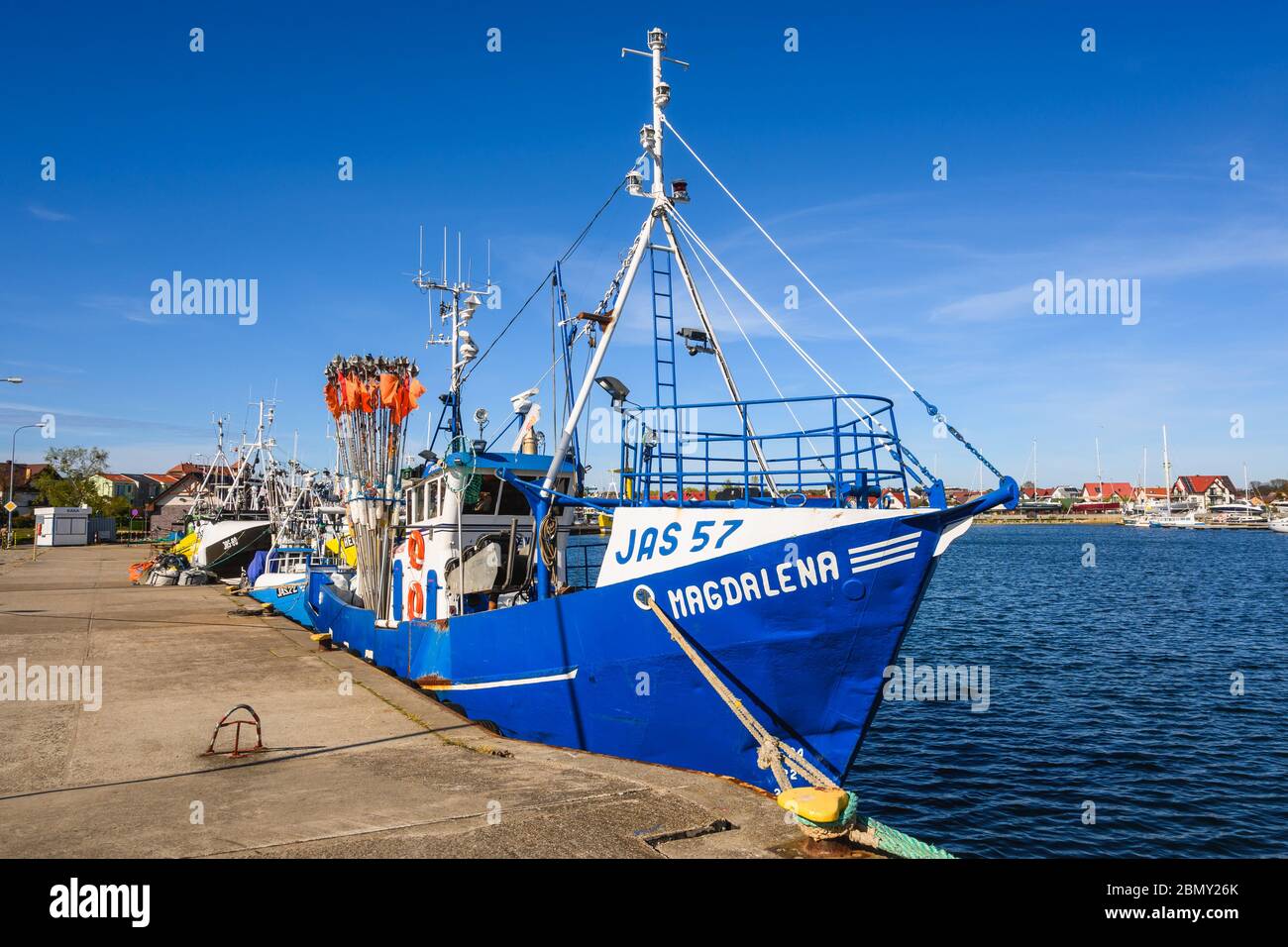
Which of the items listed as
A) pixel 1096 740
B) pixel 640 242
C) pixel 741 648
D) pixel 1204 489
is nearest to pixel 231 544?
pixel 640 242

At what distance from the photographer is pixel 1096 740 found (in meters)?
15.5

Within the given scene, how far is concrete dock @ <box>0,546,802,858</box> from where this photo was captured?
6.62 metres

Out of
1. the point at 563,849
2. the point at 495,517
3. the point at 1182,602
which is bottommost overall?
the point at 1182,602

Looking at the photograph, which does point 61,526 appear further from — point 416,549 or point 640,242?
point 640,242

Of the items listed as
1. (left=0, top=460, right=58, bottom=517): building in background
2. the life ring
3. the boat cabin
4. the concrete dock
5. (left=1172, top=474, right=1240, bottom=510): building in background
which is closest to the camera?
the concrete dock

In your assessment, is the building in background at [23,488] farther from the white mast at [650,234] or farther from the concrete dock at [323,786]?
the white mast at [650,234]

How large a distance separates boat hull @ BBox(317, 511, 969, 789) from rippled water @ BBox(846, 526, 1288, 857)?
157 inches

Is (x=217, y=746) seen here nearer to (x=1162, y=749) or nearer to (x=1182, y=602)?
(x=1162, y=749)

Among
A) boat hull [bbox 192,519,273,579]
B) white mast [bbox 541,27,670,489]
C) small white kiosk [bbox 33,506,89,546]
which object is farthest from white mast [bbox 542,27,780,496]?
small white kiosk [bbox 33,506,89,546]

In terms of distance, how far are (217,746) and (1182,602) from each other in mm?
39413

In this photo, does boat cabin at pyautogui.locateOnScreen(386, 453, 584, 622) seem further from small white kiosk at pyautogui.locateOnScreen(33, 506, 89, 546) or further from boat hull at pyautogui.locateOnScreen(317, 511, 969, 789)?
small white kiosk at pyautogui.locateOnScreen(33, 506, 89, 546)

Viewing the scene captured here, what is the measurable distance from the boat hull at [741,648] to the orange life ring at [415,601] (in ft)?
14.6
